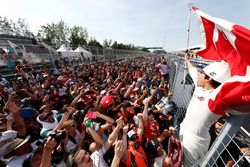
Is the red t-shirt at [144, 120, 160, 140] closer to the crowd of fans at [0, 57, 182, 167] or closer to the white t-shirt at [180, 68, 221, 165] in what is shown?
the crowd of fans at [0, 57, 182, 167]

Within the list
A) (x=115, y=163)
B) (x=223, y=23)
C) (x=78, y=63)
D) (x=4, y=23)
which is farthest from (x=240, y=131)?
(x=4, y=23)

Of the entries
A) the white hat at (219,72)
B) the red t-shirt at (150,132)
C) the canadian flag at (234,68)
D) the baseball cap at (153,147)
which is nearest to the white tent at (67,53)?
the red t-shirt at (150,132)

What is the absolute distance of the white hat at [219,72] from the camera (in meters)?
2.06

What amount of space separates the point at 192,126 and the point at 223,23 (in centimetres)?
126

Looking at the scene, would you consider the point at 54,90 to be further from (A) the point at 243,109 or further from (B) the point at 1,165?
(A) the point at 243,109

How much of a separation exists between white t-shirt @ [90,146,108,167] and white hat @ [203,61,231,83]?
1.76m

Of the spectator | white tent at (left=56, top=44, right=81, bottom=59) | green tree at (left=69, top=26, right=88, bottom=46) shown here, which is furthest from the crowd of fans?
green tree at (left=69, top=26, right=88, bottom=46)

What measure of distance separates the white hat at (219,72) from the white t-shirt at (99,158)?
176 cm

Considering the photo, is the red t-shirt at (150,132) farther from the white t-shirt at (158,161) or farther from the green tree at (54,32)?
the green tree at (54,32)

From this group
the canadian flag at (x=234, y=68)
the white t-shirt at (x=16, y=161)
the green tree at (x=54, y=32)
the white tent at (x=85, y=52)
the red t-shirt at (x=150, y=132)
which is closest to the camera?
the canadian flag at (x=234, y=68)

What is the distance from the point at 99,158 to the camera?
8.32 feet

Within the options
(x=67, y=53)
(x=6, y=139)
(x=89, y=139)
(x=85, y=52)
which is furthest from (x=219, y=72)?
(x=85, y=52)

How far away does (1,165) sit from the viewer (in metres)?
2.33

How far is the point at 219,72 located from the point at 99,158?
6.20ft
